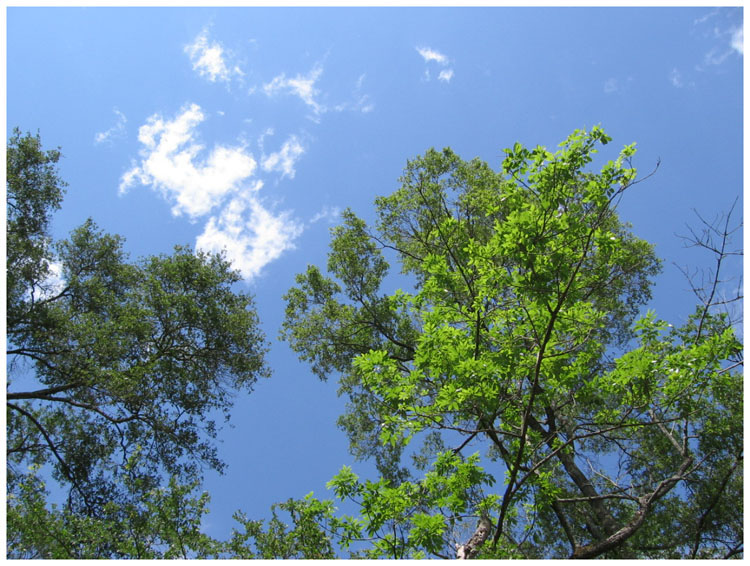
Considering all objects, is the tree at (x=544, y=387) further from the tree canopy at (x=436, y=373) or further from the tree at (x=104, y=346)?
the tree at (x=104, y=346)

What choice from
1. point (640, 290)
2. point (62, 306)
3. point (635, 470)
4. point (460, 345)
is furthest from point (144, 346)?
point (640, 290)

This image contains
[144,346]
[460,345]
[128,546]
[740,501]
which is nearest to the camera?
[128,546]

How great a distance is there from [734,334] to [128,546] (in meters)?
9.04

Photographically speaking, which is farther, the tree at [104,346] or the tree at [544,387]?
the tree at [104,346]

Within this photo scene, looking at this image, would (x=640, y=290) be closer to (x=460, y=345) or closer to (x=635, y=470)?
(x=635, y=470)

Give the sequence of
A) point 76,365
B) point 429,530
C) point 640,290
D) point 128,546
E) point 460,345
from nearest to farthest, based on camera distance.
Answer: point 429,530 → point 128,546 → point 460,345 → point 76,365 → point 640,290

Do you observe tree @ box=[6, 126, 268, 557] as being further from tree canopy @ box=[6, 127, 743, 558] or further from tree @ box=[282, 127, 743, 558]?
tree @ box=[282, 127, 743, 558]

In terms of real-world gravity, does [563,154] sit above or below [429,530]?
above

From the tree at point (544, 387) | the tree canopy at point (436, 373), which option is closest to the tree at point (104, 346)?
the tree canopy at point (436, 373)

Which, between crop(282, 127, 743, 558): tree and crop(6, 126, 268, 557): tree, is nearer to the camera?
crop(282, 127, 743, 558): tree

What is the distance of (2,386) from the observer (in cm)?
1005

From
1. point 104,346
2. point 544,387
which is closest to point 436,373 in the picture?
point 544,387

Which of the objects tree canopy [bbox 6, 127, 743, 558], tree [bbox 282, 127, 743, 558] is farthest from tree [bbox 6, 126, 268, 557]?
tree [bbox 282, 127, 743, 558]

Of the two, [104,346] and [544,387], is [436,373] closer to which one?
[544,387]
